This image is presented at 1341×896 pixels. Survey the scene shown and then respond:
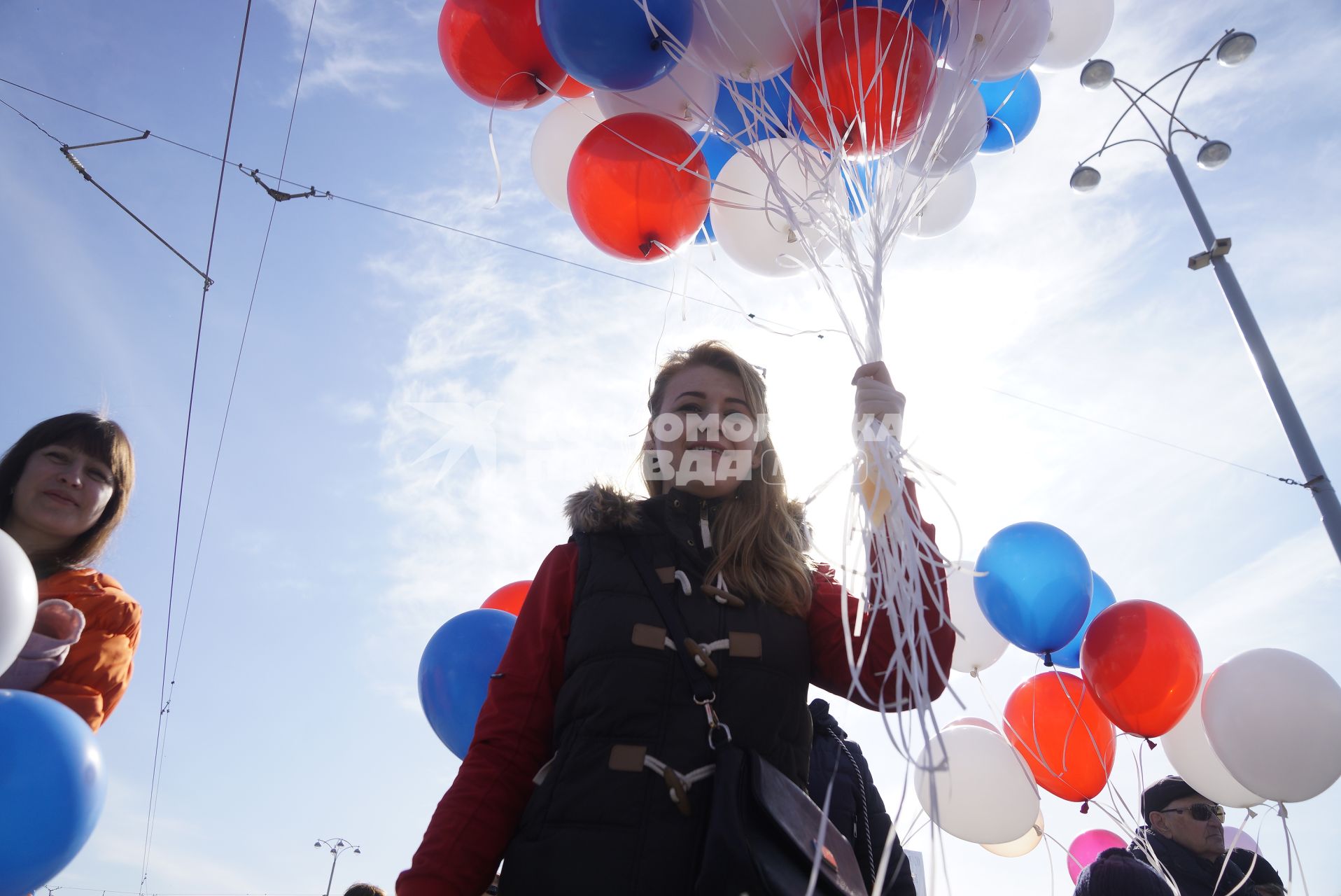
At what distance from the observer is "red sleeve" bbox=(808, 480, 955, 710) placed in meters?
1.48

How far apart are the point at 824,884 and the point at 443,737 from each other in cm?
174

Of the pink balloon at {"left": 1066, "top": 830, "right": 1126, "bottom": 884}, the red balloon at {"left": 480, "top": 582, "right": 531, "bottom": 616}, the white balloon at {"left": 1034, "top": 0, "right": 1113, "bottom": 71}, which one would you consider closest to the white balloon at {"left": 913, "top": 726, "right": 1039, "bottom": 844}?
the pink balloon at {"left": 1066, "top": 830, "right": 1126, "bottom": 884}

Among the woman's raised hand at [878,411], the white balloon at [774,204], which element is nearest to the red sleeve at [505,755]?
the woman's raised hand at [878,411]

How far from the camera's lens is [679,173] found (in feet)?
7.66

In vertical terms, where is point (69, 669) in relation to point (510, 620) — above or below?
below

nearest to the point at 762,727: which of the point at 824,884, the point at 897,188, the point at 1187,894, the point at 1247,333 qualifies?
the point at 824,884

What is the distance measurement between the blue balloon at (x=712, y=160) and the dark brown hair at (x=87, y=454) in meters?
1.90

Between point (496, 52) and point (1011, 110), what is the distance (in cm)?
192

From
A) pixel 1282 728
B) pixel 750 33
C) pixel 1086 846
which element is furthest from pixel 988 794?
pixel 750 33

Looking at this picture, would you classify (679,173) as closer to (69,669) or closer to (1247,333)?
(69,669)

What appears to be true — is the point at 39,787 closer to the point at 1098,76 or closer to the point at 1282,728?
the point at 1282,728

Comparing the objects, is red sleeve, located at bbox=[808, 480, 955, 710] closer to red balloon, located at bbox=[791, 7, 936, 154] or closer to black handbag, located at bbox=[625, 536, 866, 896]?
black handbag, located at bbox=[625, 536, 866, 896]

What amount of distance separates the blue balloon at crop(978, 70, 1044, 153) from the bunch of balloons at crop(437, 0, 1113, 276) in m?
0.42

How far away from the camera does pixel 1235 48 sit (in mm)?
5000
